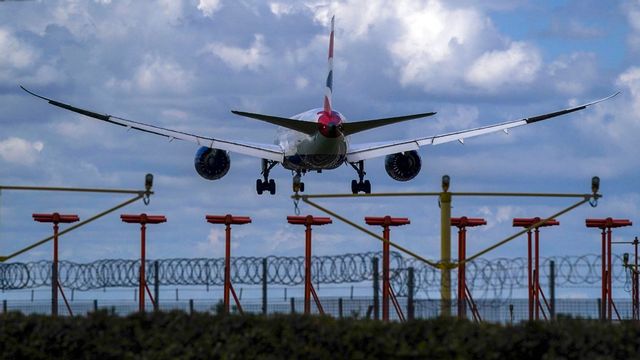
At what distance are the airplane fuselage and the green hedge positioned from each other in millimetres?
40480

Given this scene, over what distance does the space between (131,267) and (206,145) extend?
35.5 m

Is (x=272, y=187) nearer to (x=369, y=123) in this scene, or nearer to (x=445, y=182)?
(x=369, y=123)

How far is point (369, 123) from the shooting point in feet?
194

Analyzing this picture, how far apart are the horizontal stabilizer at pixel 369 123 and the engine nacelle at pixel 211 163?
6.70 metres

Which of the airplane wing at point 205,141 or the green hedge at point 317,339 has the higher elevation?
the airplane wing at point 205,141

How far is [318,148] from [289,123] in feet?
17.2

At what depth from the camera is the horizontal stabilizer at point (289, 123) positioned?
5398cm

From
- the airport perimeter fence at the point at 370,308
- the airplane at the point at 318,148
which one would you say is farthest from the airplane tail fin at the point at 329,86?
the airport perimeter fence at the point at 370,308

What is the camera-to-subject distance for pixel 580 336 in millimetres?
20531

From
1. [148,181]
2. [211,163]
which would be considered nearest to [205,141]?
A: [211,163]

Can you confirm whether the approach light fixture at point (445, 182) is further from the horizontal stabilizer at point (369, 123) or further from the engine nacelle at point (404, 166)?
the engine nacelle at point (404, 166)

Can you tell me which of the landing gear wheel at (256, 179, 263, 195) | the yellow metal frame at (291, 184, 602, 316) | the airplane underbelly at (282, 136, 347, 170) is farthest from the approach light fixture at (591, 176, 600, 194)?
the landing gear wheel at (256, 179, 263, 195)

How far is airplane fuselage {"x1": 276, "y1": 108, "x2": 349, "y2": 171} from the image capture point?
209 feet

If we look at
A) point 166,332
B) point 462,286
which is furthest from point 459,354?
point 462,286
